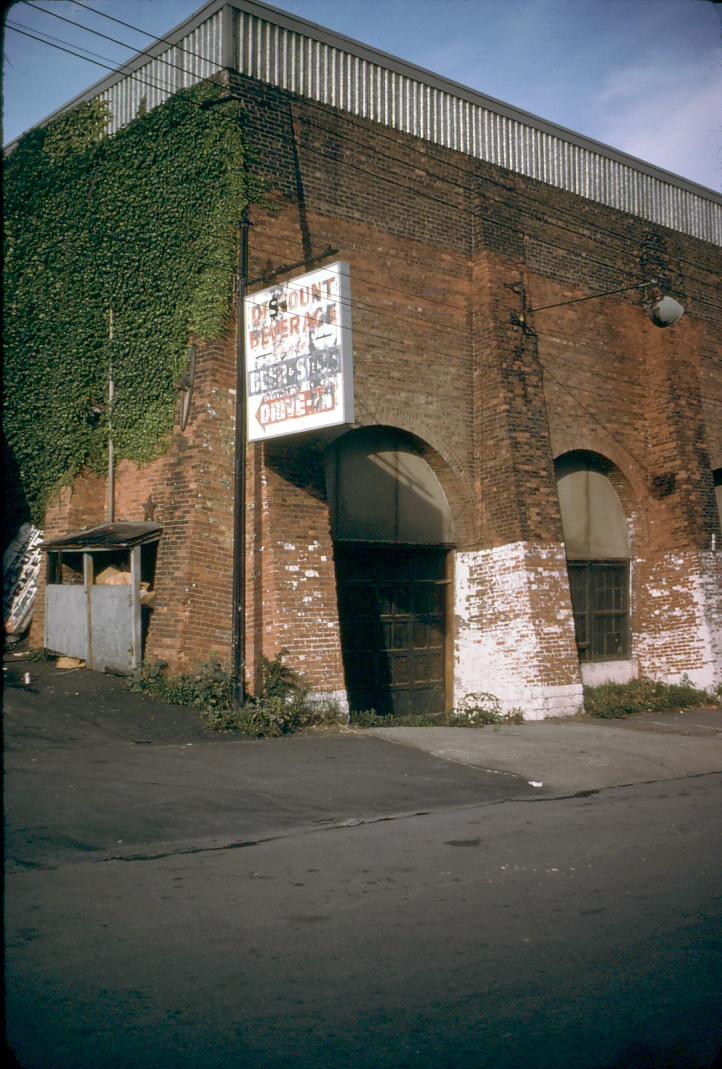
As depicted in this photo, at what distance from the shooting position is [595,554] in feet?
56.1

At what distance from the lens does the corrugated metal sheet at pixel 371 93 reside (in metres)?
12.8

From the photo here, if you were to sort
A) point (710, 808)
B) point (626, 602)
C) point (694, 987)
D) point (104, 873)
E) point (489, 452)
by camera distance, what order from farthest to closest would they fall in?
point (626, 602) → point (489, 452) → point (710, 808) → point (104, 873) → point (694, 987)

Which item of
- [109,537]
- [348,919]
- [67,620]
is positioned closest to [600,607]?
[109,537]

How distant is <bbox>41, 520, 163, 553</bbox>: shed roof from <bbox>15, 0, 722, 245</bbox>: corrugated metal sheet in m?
6.19

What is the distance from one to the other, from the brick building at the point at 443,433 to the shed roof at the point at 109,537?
235 mm

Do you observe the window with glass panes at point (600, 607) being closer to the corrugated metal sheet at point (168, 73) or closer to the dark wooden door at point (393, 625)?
the dark wooden door at point (393, 625)

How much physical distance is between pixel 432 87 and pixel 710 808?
11.9 meters

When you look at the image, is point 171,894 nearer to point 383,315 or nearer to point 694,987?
point 694,987

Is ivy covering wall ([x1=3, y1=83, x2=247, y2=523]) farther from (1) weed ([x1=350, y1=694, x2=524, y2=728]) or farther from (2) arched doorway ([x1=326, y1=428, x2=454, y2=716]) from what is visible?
(1) weed ([x1=350, y1=694, x2=524, y2=728])

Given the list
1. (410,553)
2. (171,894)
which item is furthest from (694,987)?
(410,553)

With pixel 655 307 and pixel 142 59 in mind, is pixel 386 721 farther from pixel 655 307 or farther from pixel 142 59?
pixel 142 59

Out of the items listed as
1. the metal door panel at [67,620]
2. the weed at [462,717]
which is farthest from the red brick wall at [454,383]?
the metal door panel at [67,620]

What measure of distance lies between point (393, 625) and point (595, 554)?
4.94 meters

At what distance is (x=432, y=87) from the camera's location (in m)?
14.9
